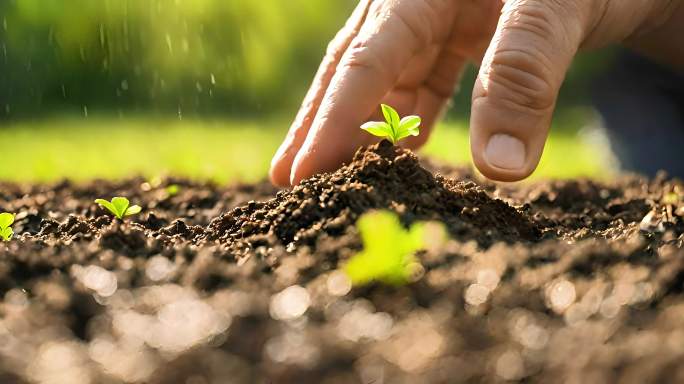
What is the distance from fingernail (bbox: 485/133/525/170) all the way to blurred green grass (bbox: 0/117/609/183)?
2121mm

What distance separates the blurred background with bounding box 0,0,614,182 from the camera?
27.7 ft

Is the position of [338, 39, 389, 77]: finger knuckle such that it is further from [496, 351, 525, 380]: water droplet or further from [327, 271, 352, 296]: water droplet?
[496, 351, 525, 380]: water droplet

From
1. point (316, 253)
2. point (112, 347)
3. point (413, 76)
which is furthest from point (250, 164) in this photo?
point (112, 347)

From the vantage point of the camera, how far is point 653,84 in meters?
7.13

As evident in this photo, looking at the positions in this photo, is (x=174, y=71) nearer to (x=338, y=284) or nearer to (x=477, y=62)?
(x=477, y=62)

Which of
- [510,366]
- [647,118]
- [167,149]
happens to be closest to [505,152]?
[510,366]

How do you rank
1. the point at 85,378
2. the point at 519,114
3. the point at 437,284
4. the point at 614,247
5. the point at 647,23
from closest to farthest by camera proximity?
the point at 85,378 → the point at 437,284 → the point at 614,247 → the point at 519,114 → the point at 647,23

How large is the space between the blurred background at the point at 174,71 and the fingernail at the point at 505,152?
5.29 m

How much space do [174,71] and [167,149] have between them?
3.10m

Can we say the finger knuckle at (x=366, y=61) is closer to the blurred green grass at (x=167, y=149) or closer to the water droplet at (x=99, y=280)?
the water droplet at (x=99, y=280)

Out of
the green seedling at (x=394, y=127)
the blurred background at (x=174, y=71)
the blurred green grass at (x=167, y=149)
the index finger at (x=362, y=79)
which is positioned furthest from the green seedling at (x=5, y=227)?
the blurred background at (x=174, y=71)

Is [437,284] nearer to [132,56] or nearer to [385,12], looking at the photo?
[385,12]

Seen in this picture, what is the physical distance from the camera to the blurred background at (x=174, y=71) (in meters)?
8.44

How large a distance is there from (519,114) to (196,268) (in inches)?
44.3
